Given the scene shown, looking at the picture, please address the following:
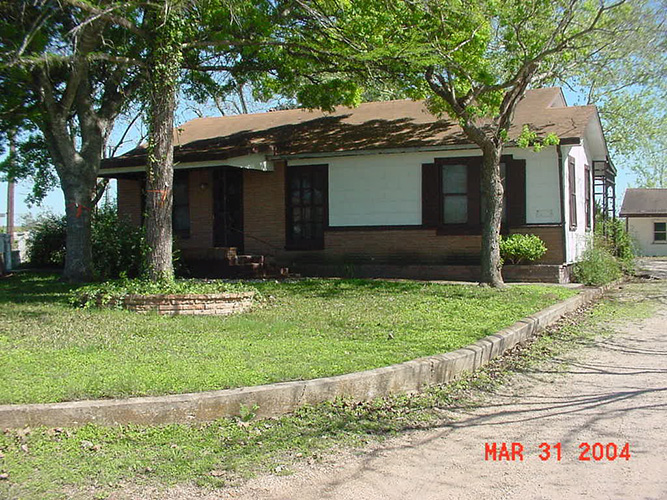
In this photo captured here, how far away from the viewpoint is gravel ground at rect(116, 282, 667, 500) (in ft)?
14.1

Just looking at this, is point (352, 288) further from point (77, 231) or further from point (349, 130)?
point (349, 130)

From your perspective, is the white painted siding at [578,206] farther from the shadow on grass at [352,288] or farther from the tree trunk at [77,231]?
the tree trunk at [77,231]

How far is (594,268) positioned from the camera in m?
15.6

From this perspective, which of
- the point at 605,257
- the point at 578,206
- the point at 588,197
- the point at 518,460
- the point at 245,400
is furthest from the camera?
the point at 588,197

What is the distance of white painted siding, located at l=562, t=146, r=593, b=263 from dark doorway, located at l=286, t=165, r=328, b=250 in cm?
613

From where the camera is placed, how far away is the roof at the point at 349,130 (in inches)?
645

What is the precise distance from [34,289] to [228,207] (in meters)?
6.95

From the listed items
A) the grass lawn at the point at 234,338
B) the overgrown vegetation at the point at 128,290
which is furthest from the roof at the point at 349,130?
the overgrown vegetation at the point at 128,290

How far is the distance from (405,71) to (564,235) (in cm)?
575

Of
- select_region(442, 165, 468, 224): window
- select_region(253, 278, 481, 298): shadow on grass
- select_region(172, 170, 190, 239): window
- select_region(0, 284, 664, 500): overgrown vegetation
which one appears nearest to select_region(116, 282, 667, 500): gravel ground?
select_region(0, 284, 664, 500): overgrown vegetation

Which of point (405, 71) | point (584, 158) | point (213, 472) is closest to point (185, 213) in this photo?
point (405, 71)

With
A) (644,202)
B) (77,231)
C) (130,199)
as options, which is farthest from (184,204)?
(644,202)

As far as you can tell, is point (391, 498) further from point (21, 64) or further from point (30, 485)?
point (21, 64)

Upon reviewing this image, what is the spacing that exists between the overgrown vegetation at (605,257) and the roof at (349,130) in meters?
→ 3.03
